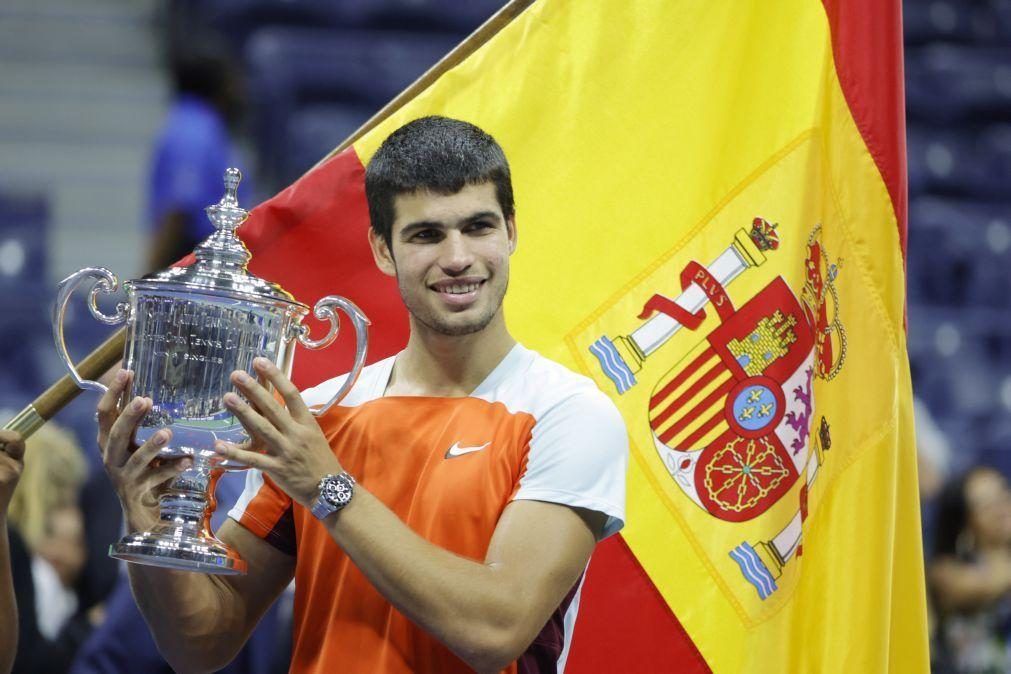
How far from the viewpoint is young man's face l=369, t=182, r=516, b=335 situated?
6.87ft

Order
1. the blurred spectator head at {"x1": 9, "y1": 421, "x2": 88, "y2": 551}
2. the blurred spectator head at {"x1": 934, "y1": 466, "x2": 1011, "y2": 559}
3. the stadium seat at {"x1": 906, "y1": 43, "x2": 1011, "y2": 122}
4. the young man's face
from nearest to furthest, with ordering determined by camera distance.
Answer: the young man's face → the blurred spectator head at {"x1": 9, "y1": 421, "x2": 88, "y2": 551} → the blurred spectator head at {"x1": 934, "y1": 466, "x2": 1011, "y2": 559} → the stadium seat at {"x1": 906, "y1": 43, "x2": 1011, "y2": 122}

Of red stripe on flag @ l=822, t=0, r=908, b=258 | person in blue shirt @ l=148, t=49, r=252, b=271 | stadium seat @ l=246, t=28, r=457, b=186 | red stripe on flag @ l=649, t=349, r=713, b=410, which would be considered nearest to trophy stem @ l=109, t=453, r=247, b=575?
red stripe on flag @ l=649, t=349, r=713, b=410

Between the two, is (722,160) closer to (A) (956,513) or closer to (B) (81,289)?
(A) (956,513)

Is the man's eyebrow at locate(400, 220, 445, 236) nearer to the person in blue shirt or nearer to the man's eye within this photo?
the man's eye

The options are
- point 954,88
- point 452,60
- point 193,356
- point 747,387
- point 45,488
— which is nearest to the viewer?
point 193,356

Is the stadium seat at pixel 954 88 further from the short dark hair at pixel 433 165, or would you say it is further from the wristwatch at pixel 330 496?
the wristwatch at pixel 330 496

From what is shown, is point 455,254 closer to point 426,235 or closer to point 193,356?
point 426,235

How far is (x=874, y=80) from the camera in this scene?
103 inches

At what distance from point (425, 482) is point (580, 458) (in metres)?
0.20

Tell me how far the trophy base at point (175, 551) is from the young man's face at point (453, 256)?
408mm

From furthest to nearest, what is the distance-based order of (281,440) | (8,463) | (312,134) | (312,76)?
1. (312,76)
2. (312,134)
3. (8,463)
4. (281,440)

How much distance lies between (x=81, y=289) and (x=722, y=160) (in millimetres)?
3825

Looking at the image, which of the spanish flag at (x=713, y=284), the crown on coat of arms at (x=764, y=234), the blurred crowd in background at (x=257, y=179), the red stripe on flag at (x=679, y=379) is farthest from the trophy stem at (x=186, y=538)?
the blurred crowd in background at (x=257, y=179)

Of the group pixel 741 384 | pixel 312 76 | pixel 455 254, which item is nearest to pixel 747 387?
pixel 741 384
